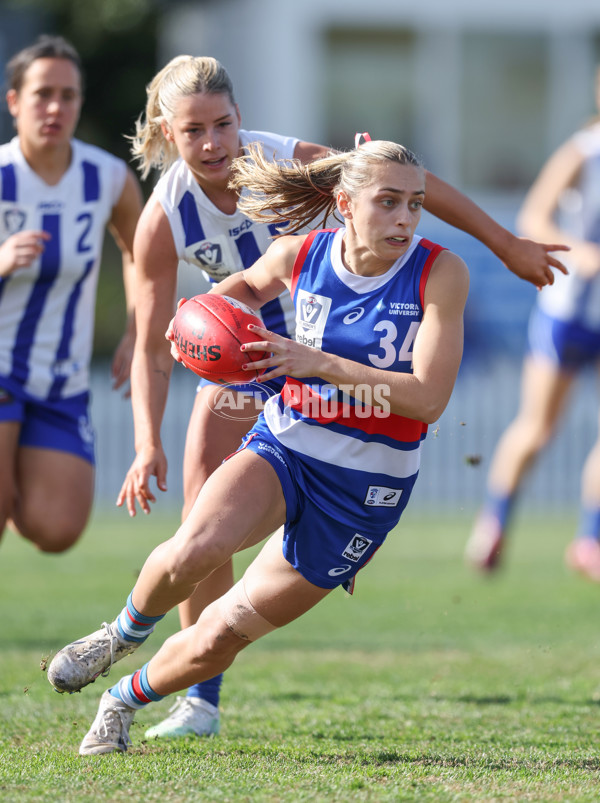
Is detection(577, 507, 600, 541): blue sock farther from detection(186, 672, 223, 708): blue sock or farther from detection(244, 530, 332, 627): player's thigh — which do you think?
detection(244, 530, 332, 627): player's thigh

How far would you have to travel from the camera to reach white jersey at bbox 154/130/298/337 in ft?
14.1

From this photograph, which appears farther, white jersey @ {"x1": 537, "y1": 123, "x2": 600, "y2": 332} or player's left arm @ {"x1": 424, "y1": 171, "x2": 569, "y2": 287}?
white jersey @ {"x1": 537, "y1": 123, "x2": 600, "y2": 332}

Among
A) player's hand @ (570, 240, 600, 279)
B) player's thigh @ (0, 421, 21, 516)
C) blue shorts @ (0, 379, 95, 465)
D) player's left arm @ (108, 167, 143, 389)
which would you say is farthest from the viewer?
player's hand @ (570, 240, 600, 279)

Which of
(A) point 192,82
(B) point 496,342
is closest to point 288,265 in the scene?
(A) point 192,82

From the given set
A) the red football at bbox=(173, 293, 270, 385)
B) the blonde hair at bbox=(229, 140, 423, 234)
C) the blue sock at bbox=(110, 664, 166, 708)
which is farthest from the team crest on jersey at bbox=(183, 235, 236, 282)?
the blue sock at bbox=(110, 664, 166, 708)

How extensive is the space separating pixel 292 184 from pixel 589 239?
5172 millimetres

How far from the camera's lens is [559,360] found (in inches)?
324

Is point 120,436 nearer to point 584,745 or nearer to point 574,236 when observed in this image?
A: point 574,236

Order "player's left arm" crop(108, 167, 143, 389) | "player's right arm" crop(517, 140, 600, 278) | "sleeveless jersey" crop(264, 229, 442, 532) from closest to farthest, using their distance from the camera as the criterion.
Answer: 1. "sleeveless jersey" crop(264, 229, 442, 532)
2. "player's left arm" crop(108, 167, 143, 389)
3. "player's right arm" crop(517, 140, 600, 278)

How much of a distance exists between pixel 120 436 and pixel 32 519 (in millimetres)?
9428

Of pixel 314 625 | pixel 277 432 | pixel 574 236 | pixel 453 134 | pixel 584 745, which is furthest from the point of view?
pixel 453 134

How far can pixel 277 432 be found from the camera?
3863 millimetres

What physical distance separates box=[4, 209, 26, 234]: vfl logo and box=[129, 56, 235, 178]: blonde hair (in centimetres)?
106

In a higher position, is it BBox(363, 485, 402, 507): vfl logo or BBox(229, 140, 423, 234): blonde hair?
BBox(229, 140, 423, 234): blonde hair
